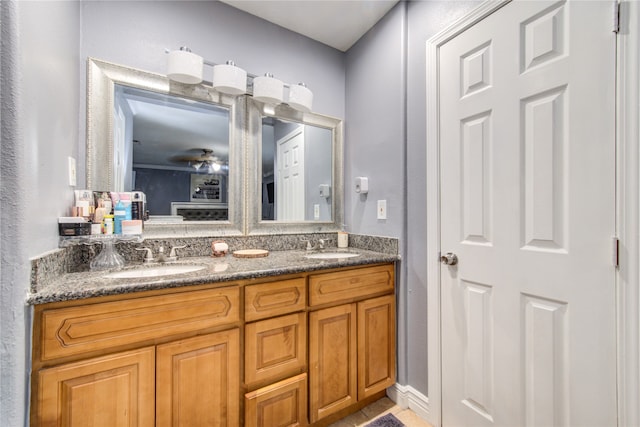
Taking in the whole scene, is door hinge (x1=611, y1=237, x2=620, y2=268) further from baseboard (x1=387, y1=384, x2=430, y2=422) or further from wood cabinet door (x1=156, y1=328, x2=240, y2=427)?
wood cabinet door (x1=156, y1=328, x2=240, y2=427)

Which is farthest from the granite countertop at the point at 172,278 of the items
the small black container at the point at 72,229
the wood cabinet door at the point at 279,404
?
the wood cabinet door at the point at 279,404

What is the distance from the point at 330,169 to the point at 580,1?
1.47m

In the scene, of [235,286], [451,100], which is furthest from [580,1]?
[235,286]

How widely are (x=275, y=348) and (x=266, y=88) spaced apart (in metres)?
1.48

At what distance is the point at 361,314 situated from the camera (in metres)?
1.49

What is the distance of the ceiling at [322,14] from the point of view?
1.67m

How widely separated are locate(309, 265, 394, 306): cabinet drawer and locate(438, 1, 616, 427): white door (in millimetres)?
335

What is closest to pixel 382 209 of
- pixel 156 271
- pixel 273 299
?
pixel 273 299

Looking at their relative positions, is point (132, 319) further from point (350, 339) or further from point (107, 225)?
point (350, 339)

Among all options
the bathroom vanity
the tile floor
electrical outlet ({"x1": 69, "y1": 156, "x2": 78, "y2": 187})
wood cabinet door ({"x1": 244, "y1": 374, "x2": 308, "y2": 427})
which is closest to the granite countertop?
the bathroom vanity

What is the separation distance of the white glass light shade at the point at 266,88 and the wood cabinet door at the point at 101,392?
1.44 m

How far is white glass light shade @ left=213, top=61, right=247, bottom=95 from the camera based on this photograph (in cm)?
155

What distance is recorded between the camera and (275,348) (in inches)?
47.7

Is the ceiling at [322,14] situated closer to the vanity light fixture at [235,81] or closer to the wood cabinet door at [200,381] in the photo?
the vanity light fixture at [235,81]
